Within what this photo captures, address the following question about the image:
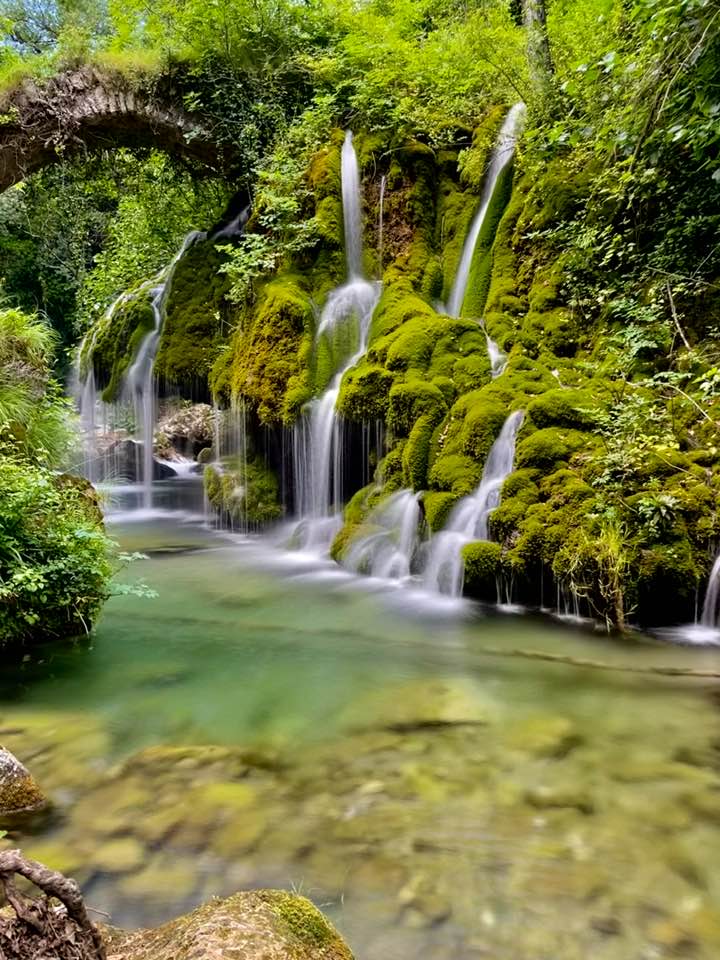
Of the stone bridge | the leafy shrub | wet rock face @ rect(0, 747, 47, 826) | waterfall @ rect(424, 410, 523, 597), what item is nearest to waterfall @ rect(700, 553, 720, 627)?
waterfall @ rect(424, 410, 523, 597)

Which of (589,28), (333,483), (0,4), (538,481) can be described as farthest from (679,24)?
(0,4)

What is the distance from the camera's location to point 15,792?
9.75 ft

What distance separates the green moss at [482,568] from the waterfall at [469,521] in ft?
0.39

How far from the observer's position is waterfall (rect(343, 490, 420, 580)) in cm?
743

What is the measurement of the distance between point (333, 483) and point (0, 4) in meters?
21.3

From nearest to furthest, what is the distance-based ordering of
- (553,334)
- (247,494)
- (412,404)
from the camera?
(412,404), (553,334), (247,494)

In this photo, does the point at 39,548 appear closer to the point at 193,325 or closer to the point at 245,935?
the point at 245,935

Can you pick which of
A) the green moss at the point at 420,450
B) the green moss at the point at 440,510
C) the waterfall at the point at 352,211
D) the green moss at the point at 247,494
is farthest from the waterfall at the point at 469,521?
the waterfall at the point at 352,211

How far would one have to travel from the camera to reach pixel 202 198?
16656mm

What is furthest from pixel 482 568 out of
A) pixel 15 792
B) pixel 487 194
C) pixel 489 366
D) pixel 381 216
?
pixel 381 216

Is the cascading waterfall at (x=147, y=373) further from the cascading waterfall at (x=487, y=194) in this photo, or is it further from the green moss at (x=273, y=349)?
the cascading waterfall at (x=487, y=194)

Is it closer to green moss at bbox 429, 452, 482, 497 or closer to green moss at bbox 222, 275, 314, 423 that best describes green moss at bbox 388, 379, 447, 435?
green moss at bbox 429, 452, 482, 497

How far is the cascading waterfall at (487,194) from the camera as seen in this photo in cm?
1086

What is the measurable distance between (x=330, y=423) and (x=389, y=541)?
243 cm
